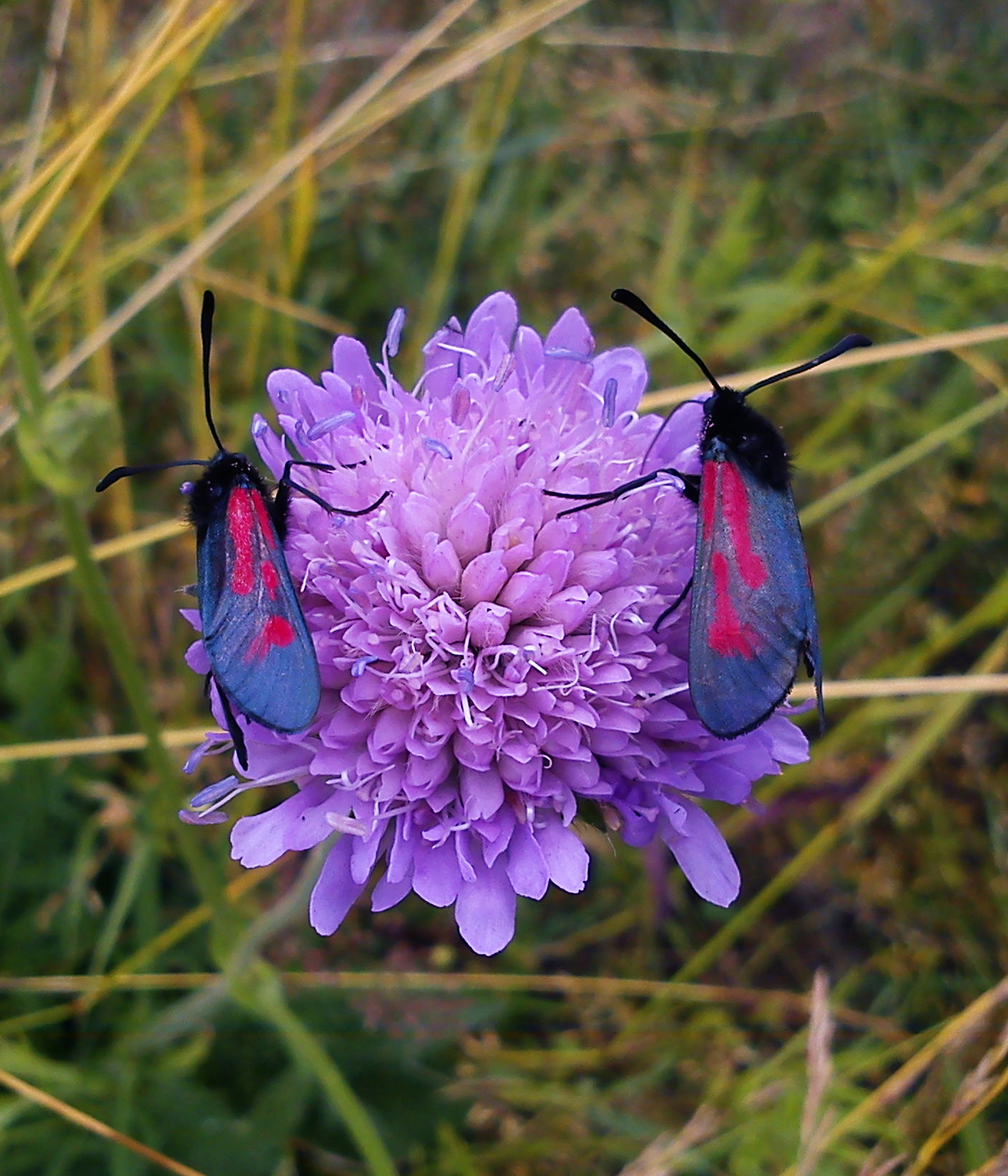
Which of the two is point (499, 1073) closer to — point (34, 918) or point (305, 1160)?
point (305, 1160)

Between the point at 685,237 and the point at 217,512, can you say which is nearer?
the point at 217,512

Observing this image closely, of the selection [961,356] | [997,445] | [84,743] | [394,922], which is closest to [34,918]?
[84,743]

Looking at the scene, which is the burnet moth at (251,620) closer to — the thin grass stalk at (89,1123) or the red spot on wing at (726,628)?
the red spot on wing at (726,628)

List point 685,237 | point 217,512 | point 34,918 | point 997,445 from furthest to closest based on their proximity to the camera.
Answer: point 685,237 → point 997,445 → point 34,918 → point 217,512

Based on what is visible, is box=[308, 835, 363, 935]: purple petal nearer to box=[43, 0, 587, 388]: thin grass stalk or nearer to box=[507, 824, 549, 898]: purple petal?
box=[507, 824, 549, 898]: purple petal

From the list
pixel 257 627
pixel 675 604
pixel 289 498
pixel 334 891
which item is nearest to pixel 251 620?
pixel 257 627

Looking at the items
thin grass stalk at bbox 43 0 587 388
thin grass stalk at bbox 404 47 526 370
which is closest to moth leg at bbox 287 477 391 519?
thin grass stalk at bbox 43 0 587 388

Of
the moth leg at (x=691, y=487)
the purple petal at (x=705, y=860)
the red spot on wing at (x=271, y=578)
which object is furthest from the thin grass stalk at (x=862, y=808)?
the red spot on wing at (x=271, y=578)
